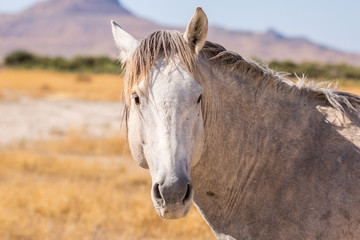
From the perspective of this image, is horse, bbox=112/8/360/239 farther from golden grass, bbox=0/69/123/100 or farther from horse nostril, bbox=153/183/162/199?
golden grass, bbox=0/69/123/100

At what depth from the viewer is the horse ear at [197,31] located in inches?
105

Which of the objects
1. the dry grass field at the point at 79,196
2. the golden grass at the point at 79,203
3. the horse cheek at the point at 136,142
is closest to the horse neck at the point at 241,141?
the horse cheek at the point at 136,142

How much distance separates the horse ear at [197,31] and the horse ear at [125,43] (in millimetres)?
389

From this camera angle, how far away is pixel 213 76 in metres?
2.93

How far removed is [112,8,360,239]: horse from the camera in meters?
2.55

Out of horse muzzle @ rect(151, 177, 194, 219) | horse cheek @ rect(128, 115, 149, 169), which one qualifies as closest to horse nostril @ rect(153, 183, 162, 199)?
horse muzzle @ rect(151, 177, 194, 219)

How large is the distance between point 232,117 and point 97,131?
11338 millimetres

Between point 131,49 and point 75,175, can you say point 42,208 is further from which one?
point 131,49

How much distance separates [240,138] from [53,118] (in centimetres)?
1364

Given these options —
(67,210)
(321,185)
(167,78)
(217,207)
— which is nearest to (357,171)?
(321,185)

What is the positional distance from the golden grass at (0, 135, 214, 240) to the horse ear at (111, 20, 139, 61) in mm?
1084

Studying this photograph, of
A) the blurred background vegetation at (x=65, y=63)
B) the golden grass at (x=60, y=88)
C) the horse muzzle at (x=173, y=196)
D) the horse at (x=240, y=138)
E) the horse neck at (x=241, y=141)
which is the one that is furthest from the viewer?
the blurred background vegetation at (x=65, y=63)

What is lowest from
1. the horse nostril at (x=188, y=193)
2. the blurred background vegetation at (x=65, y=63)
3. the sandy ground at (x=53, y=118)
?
the blurred background vegetation at (x=65, y=63)

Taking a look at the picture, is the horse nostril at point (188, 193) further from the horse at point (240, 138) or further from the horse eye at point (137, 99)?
the horse eye at point (137, 99)
